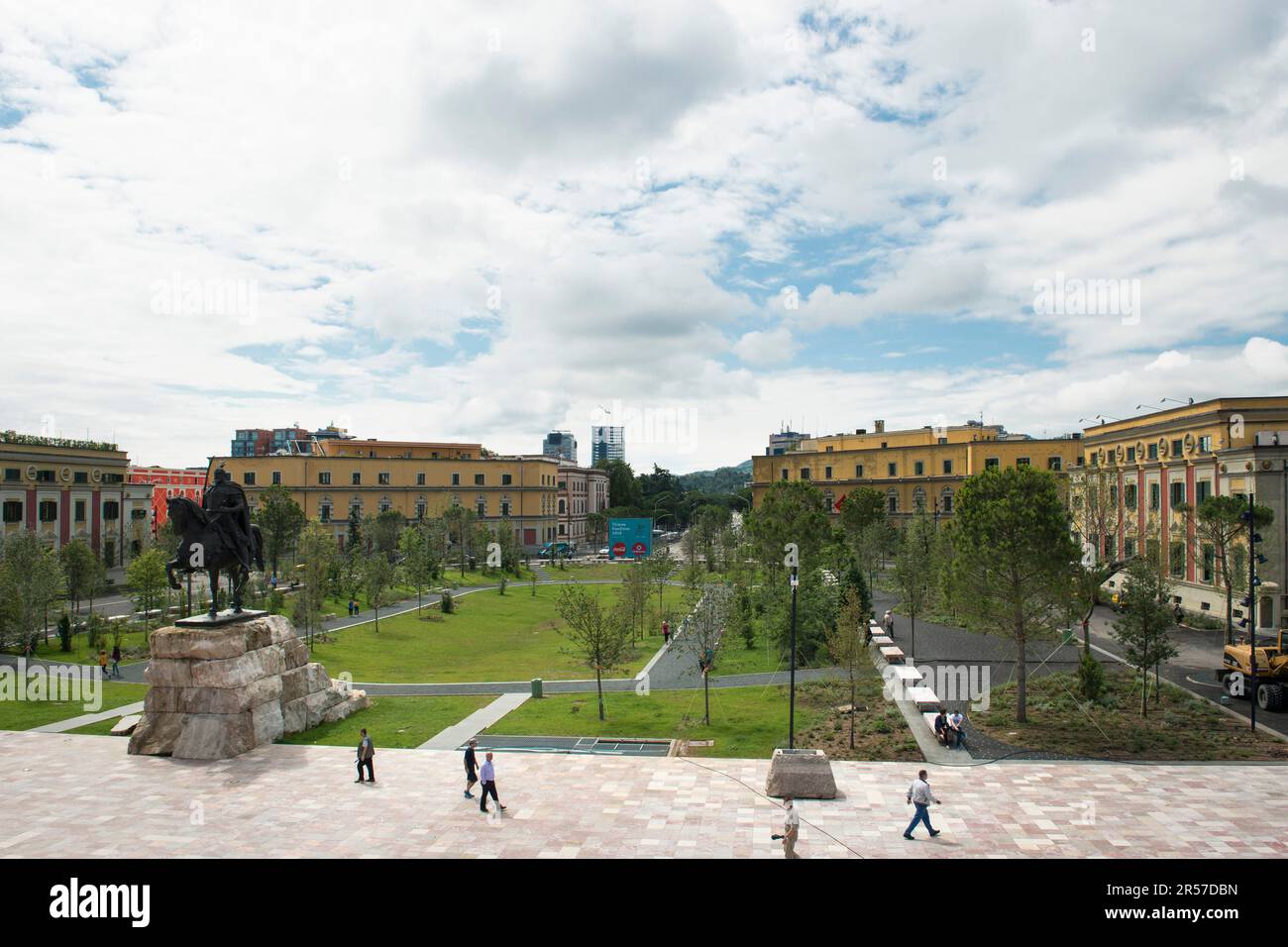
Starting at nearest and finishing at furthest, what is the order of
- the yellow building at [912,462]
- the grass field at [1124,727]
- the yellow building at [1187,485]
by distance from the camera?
1. the grass field at [1124,727]
2. the yellow building at [1187,485]
3. the yellow building at [912,462]

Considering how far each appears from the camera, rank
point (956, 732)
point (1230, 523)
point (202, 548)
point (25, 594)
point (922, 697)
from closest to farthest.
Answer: point (956, 732) → point (202, 548) → point (922, 697) → point (25, 594) → point (1230, 523)

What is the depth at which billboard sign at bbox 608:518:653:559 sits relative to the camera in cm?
8362

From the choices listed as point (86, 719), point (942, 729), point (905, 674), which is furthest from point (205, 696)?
point (905, 674)

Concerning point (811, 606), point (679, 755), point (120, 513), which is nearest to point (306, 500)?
point (120, 513)

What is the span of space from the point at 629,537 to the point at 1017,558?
2581 inches

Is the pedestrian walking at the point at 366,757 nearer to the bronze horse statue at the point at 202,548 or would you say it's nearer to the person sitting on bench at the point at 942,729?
the bronze horse statue at the point at 202,548

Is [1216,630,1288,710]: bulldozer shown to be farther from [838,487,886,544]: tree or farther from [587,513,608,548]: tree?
[587,513,608,548]: tree

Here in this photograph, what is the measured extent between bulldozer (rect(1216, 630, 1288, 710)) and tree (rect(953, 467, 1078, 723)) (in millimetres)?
7190

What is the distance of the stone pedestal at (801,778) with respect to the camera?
17.0 metres

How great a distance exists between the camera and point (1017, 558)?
79.3 ft

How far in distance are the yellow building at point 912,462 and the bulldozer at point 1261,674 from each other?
5063 cm

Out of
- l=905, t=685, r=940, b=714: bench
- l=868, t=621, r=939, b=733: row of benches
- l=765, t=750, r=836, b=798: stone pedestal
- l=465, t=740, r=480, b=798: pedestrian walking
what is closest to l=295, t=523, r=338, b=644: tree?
l=465, t=740, r=480, b=798: pedestrian walking

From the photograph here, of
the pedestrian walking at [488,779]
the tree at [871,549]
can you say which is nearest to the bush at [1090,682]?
the pedestrian walking at [488,779]
